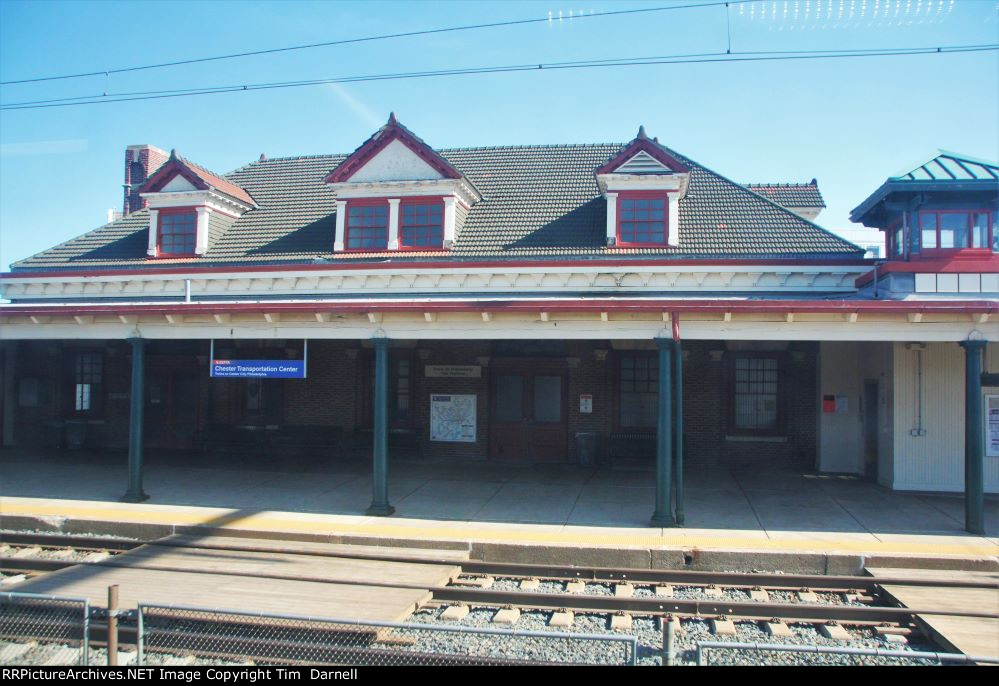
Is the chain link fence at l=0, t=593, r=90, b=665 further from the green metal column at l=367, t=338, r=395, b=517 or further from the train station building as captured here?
the train station building

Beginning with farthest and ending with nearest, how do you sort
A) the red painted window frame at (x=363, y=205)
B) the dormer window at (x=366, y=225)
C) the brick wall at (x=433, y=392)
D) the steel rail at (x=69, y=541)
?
the dormer window at (x=366, y=225)
the red painted window frame at (x=363, y=205)
the brick wall at (x=433, y=392)
the steel rail at (x=69, y=541)

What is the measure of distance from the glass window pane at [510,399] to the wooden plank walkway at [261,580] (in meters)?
6.72

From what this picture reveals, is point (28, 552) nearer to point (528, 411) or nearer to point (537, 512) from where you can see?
point (537, 512)

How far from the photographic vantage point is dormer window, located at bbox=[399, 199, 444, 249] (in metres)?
16.9

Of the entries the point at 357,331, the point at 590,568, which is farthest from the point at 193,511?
the point at 590,568

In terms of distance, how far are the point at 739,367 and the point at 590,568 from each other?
781 cm

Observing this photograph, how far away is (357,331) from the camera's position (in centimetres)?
1154

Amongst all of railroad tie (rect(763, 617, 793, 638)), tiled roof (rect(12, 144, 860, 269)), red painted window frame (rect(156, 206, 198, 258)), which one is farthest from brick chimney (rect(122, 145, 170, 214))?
railroad tie (rect(763, 617, 793, 638))

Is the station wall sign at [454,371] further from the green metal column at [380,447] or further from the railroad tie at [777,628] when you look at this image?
the railroad tie at [777,628]

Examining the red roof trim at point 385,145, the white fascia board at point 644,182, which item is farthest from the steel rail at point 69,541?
the white fascia board at point 644,182

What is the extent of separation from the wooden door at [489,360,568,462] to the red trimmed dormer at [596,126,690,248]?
3349 mm

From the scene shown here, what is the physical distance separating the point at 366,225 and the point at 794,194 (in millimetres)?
11290

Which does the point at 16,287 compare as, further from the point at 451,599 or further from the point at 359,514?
the point at 451,599

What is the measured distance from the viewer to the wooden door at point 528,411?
1584 centimetres
